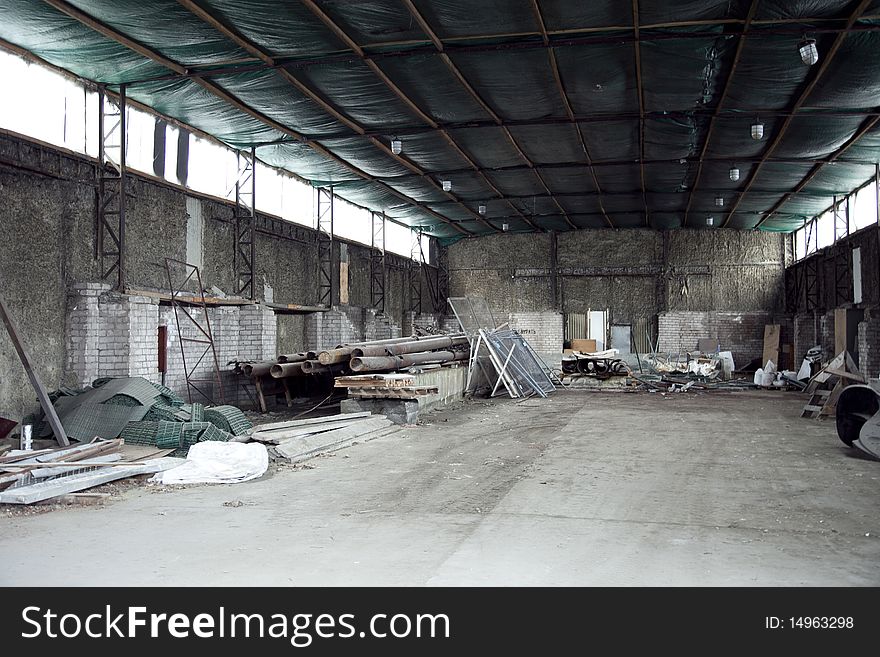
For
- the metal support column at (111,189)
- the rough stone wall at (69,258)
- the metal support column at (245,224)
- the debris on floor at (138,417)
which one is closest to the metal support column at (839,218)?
the metal support column at (245,224)

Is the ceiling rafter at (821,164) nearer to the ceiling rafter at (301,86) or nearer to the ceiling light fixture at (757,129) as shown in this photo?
the ceiling light fixture at (757,129)

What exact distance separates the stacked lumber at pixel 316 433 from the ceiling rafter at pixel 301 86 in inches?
226

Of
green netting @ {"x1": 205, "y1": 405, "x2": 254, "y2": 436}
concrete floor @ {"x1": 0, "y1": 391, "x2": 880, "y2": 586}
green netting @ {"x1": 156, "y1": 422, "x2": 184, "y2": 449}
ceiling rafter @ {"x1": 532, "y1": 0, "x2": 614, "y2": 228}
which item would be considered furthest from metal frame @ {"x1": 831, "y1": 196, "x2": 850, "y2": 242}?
green netting @ {"x1": 156, "y1": 422, "x2": 184, "y2": 449}

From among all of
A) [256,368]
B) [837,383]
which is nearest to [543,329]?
[837,383]

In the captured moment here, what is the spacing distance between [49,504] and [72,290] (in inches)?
233

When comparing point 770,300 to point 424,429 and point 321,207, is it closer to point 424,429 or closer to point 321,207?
point 321,207

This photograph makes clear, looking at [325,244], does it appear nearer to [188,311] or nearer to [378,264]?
[378,264]

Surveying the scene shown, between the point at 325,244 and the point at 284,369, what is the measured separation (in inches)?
322

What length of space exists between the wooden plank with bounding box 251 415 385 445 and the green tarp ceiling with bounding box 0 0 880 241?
5.76 metres

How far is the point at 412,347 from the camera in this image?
1559 centimetres

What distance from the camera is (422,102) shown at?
13469 mm

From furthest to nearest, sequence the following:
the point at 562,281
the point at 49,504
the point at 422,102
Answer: the point at 562,281, the point at 422,102, the point at 49,504

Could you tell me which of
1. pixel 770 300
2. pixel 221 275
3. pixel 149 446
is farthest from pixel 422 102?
pixel 770 300

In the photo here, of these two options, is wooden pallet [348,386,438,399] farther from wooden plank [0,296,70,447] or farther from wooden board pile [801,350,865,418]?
wooden board pile [801,350,865,418]
